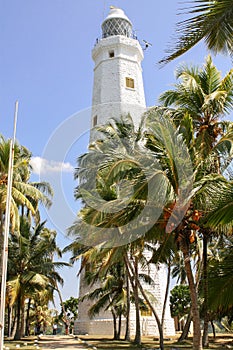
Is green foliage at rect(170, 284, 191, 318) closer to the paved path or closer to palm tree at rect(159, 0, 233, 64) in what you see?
the paved path

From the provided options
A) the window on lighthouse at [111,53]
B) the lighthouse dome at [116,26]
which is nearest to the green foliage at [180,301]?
the window on lighthouse at [111,53]

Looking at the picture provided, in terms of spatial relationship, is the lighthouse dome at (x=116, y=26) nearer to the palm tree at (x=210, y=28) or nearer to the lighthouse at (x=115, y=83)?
the lighthouse at (x=115, y=83)

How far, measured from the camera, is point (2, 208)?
17.7 meters

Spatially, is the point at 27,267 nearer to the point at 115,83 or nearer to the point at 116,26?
the point at 115,83

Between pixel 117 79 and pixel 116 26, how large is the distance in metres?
6.48

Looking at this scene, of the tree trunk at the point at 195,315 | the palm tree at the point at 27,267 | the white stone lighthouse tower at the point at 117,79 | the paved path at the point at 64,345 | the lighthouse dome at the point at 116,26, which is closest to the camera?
the tree trunk at the point at 195,315

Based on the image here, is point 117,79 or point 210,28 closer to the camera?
point 210,28

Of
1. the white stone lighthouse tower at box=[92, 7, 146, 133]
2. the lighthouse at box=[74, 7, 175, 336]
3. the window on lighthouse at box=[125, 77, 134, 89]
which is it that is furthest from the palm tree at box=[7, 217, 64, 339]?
the window on lighthouse at box=[125, 77, 134, 89]

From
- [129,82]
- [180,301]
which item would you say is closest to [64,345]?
[129,82]

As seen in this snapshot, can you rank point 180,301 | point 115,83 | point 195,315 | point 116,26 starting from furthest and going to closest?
1. point 180,301
2. point 116,26
3. point 115,83
4. point 195,315

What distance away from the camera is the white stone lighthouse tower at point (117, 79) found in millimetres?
29484

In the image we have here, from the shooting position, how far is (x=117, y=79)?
29953 mm

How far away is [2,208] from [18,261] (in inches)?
Result: 263

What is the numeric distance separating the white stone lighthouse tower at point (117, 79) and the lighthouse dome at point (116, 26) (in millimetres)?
1003
